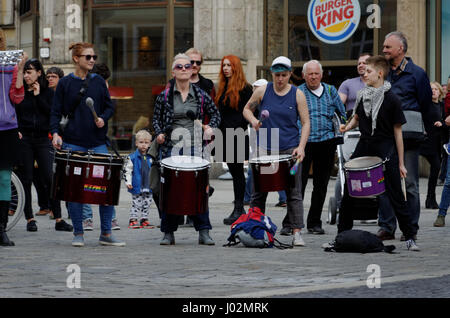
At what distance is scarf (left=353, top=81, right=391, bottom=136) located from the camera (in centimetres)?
974

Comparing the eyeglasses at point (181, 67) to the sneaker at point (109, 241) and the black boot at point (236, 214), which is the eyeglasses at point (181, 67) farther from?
the black boot at point (236, 214)

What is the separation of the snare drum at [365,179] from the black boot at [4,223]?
324 cm

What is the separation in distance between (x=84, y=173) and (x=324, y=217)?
470 centimetres

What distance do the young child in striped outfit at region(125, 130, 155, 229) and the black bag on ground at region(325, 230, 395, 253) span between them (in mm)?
3416

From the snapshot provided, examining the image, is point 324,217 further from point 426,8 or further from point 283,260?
point 426,8

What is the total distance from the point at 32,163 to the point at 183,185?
2.85 m

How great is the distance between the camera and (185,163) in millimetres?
9789

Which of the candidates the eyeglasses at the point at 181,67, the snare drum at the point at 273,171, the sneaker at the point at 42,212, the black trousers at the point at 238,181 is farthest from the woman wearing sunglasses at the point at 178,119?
the sneaker at the point at 42,212

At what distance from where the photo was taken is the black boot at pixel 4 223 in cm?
994

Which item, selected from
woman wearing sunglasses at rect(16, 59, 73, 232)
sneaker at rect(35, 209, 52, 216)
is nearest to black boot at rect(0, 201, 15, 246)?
woman wearing sunglasses at rect(16, 59, 73, 232)

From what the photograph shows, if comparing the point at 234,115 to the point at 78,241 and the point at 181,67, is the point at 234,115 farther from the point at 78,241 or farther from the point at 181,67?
the point at 78,241

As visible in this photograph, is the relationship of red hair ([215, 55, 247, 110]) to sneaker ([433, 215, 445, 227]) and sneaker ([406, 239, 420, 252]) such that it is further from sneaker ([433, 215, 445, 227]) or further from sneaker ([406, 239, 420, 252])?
sneaker ([406, 239, 420, 252])

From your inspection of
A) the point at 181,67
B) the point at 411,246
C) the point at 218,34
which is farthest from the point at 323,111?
the point at 218,34
